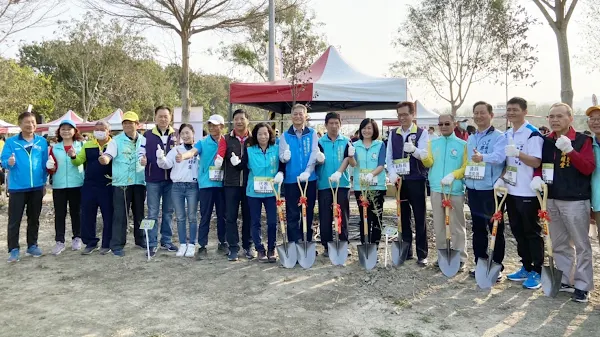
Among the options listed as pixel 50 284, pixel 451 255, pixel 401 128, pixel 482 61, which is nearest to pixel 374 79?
pixel 401 128

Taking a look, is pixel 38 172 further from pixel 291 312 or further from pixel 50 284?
pixel 291 312

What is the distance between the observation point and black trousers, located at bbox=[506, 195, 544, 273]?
4.07 metres

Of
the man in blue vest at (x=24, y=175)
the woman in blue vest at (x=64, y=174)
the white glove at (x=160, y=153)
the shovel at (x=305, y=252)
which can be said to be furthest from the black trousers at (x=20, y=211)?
the shovel at (x=305, y=252)

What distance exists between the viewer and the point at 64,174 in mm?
5402

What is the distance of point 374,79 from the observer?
8.25 meters

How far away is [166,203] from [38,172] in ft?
5.12

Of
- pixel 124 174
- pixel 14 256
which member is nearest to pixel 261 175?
pixel 124 174

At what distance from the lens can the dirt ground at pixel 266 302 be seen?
3260 millimetres

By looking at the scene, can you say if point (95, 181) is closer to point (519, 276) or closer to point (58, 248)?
point (58, 248)

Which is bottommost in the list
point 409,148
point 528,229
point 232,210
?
point 528,229

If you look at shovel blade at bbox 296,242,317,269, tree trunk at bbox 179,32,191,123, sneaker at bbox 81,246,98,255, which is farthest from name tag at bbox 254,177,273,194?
tree trunk at bbox 179,32,191,123

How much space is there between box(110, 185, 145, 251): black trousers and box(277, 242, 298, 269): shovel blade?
200 cm

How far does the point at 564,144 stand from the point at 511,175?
2.20ft

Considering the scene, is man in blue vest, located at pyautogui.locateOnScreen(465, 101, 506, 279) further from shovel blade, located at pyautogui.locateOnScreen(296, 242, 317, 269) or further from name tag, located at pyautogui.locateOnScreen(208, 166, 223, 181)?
name tag, located at pyautogui.locateOnScreen(208, 166, 223, 181)
